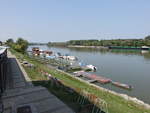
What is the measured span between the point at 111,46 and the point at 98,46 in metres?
11.2

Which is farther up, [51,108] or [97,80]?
[51,108]

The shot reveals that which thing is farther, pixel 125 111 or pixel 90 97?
pixel 90 97

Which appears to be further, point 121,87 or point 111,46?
point 111,46

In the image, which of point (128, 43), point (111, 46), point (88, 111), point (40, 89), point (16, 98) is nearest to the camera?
point (88, 111)

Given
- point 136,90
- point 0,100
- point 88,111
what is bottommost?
point 136,90

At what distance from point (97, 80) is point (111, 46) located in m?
76.0

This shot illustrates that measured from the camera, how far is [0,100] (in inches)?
240

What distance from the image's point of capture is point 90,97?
735 cm

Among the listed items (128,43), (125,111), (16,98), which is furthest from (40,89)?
(128,43)

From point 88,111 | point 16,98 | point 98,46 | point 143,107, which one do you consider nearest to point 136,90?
point 143,107

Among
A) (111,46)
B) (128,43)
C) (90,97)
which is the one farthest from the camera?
(111,46)

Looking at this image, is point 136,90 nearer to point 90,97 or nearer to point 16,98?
point 90,97

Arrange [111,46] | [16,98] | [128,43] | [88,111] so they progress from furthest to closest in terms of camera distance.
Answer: [111,46], [128,43], [16,98], [88,111]

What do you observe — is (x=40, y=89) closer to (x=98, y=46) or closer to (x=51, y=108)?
(x=51, y=108)
